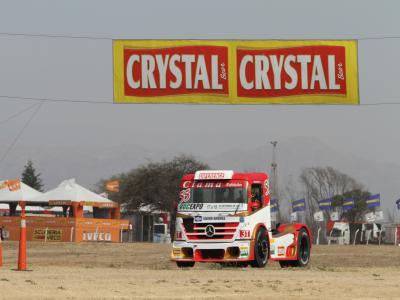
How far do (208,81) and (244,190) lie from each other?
939 centimetres

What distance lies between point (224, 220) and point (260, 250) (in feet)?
3.98

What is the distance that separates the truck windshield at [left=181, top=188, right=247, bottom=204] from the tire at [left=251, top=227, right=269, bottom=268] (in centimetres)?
94

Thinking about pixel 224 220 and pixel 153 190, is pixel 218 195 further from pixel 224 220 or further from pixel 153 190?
pixel 153 190

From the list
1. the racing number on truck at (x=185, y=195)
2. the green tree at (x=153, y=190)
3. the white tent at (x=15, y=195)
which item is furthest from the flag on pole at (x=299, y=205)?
the racing number on truck at (x=185, y=195)

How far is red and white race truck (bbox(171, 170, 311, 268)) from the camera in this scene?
21.4 meters

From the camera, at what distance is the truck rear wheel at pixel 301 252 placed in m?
23.2

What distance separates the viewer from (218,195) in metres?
21.7

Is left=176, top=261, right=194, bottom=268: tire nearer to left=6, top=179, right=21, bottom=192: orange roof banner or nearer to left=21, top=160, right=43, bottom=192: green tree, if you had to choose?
left=6, top=179, right=21, bottom=192: orange roof banner

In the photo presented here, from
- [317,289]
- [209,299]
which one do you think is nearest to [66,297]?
[209,299]

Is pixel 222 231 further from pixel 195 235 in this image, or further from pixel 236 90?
pixel 236 90

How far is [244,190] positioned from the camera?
21672 millimetres

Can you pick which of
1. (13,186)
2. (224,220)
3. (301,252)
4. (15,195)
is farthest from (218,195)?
(13,186)

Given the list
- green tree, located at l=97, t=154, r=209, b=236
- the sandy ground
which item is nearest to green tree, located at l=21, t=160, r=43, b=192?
green tree, located at l=97, t=154, r=209, b=236

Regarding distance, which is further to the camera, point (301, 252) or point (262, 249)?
point (301, 252)
